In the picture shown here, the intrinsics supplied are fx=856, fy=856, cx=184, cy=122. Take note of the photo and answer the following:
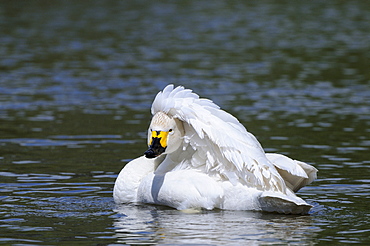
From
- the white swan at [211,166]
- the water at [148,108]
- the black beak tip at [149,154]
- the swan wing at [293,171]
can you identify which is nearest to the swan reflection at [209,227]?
the water at [148,108]

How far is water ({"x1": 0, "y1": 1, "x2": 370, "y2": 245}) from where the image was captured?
386 inches

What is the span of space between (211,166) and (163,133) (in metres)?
0.72

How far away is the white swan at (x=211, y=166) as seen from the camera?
1020 cm

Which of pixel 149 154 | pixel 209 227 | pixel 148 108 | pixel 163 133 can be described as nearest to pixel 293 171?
pixel 209 227

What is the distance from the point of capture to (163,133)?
1057 centimetres

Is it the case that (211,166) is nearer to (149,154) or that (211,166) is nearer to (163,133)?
(163,133)

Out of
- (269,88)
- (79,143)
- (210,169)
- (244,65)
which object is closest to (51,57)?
(244,65)

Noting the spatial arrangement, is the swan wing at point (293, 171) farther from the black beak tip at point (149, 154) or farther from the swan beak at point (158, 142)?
the black beak tip at point (149, 154)

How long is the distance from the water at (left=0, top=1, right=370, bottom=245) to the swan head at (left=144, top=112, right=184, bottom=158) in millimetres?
826

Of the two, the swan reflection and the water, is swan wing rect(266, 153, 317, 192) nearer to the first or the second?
the water

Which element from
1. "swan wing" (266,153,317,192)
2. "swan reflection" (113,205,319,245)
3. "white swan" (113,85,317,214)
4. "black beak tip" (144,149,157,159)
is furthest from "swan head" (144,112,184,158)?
"swan wing" (266,153,317,192)

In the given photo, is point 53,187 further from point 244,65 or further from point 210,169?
point 244,65

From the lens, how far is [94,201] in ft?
37.1

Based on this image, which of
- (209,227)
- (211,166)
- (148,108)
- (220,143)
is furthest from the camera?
(148,108)
